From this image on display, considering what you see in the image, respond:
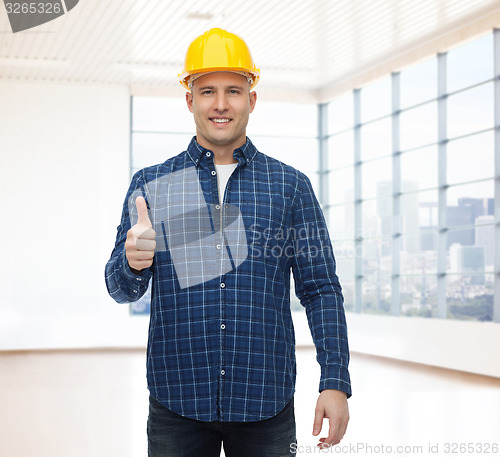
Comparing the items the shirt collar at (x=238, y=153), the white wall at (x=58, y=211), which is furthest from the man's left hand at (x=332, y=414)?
the white wall at (x=58, y=211)

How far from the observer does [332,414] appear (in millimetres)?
2078

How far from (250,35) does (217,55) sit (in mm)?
10368

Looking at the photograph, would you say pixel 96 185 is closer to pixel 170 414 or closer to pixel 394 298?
pixel 394 298

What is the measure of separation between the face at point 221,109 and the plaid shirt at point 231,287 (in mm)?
50

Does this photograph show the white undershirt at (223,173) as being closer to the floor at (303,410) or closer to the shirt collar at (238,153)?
the shirt collar at (238,153)

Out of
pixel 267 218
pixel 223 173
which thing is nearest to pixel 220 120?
pixel 223 173

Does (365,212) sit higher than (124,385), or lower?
higher

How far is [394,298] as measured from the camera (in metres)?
14.4

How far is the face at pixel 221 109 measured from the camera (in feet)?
7.29

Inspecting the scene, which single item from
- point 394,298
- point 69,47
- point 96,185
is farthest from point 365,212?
point 69,47

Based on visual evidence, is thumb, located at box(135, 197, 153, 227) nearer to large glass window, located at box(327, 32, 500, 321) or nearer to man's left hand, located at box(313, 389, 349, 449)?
man's left hand, located at box(313, 389, 349, 449)

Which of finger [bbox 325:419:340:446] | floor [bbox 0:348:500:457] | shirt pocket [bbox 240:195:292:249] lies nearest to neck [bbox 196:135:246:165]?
shirt pocket [bbox 240:195:292:249]

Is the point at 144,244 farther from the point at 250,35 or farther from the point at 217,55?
the point at 250,35

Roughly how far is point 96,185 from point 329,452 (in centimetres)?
1055
